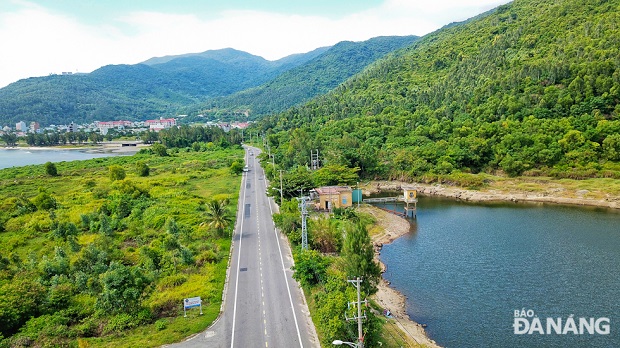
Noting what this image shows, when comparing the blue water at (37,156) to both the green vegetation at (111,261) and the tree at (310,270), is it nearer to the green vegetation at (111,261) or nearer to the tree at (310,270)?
the green vegetation at (111,261)

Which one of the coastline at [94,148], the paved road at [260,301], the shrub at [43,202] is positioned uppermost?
the coastline at [94,148]

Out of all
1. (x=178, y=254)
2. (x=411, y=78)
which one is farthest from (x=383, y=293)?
(x=411, y=78)

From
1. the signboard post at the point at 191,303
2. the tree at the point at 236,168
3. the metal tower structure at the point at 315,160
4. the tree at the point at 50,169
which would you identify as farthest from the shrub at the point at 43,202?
the metal tower structure at the point at 315,160

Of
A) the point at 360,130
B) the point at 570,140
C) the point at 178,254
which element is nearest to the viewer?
the point at 178,254

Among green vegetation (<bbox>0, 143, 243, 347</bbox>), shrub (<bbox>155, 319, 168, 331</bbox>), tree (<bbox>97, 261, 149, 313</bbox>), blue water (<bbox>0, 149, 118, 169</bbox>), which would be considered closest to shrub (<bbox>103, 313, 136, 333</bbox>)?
green vegetation (<bbox>0, 143, 243, 347</bbox>)

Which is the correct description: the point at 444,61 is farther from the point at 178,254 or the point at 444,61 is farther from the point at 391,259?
the point at 178,254

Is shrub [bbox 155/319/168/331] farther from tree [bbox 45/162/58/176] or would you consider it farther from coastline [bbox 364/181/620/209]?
tree [bbox 45/162/58/176]
